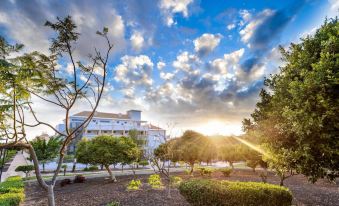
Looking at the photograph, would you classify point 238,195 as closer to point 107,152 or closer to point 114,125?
point 107,152

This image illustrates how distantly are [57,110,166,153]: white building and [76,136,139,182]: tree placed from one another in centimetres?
3682

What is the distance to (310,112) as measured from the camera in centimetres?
736

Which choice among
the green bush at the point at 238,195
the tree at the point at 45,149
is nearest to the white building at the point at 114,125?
the tree at the point at 45,149

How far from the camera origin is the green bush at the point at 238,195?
10.8 meters

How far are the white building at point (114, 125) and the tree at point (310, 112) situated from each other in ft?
179

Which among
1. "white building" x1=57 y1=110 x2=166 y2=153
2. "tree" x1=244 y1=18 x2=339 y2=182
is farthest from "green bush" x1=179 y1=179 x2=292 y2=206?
"white building" x1=57 y1=110 x2=166 y2=153

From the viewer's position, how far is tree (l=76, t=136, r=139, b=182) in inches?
950

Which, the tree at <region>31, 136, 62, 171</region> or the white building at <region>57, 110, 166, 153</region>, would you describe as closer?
the tree at <region>31, 136, 62, 171</region>

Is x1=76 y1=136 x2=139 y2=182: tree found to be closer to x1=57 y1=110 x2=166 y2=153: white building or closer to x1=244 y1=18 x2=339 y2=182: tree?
x1=244 y1=18 x2=339 y2=182: tree

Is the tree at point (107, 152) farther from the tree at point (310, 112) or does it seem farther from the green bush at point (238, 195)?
the tree at point (310, 112)

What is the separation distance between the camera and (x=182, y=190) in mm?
12812

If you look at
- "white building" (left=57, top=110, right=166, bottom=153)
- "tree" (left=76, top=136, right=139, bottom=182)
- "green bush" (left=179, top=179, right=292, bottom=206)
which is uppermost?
"white building" (left=57, top=110, right=166, bottom=153)

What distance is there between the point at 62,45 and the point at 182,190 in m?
8.88

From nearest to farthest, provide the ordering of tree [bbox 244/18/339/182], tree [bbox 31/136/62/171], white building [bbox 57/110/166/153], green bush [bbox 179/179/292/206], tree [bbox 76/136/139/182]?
tree [bbox 244/18/339/182] < green bush [bbox 179/179/292/206] < tree [bbox 76/136/139/182] < tree [bbox 31/136/62/171] < white building [bbox 57/110/166/153]
